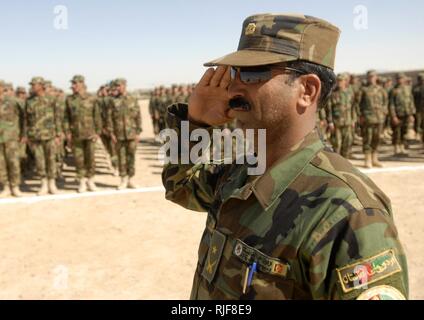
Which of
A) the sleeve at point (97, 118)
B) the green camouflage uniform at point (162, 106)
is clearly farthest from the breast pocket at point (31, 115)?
the green camouflage uniform at point (162, 106)

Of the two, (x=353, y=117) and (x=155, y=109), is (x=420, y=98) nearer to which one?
(x=353, y=117)

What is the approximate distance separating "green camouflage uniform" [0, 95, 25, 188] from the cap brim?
Answer: 7282 millimetres

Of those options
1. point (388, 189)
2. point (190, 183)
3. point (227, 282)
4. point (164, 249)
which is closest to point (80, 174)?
point (164, 249)

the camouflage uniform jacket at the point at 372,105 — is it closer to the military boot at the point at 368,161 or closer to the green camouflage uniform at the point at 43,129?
the military boot at the point at 368,161

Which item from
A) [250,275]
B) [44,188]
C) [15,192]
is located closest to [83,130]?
[44,188]

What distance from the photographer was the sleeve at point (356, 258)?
1095 mm

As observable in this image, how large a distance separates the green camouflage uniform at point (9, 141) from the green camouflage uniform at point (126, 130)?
1.81 metres

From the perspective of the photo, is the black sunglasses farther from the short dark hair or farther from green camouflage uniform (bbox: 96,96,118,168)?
green camouflage uniform (bbox: 96,96,118,168)

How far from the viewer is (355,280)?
1104 mm

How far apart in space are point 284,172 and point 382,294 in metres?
0.48

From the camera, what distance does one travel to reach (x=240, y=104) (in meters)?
1.48
